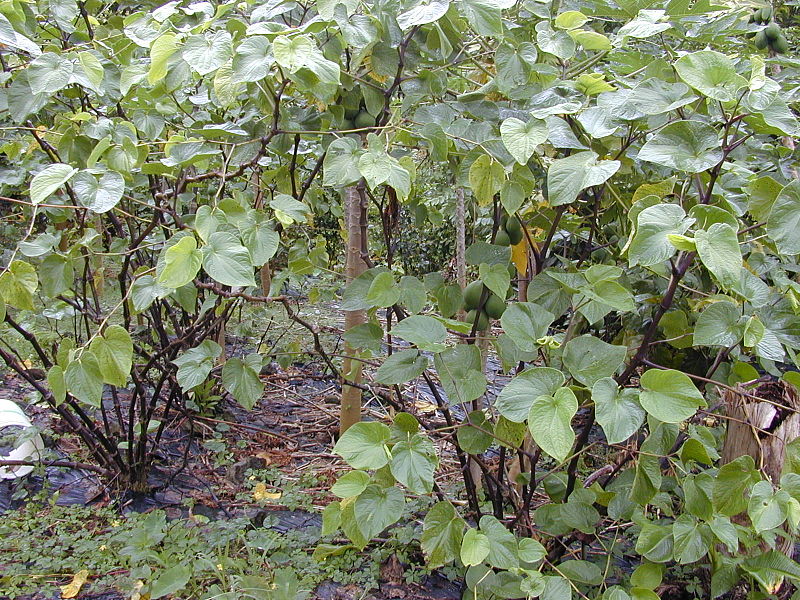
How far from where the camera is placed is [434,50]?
1344 millimetres

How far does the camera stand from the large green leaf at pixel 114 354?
1.16 metres

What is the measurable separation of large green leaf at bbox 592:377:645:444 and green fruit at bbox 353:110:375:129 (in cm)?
74

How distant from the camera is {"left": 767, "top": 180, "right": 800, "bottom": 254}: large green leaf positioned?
3.09 feet

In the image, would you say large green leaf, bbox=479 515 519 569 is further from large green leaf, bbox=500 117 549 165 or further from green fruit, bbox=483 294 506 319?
large green leaf, bbox=500 117 549 165

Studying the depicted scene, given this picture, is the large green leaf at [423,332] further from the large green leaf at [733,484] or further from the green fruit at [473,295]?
the large green leaf at [733,484]

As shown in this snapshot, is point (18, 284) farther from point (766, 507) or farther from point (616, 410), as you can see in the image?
point (766, 507)

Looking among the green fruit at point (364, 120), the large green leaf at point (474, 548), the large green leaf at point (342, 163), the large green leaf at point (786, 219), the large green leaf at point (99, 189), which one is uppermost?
the large green leaf at point (99, 189)

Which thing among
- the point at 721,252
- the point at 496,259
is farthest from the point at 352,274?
the point at 721,252

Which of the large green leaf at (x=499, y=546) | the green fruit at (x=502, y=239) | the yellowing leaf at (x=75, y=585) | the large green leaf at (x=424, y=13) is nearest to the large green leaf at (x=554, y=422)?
→ the large green leaf at (x=499, y=546)

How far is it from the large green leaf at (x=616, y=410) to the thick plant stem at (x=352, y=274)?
2.85ft

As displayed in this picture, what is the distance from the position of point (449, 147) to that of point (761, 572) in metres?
1.05

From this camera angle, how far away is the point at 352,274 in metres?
2.01

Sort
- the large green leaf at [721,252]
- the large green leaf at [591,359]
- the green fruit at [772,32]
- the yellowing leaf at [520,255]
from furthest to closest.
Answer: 1. the green fruit at [772,32]
2. the yellowing leaf at [520,255]
3. the large green leaf at [591,359]
4. the large green leaf at [721,252]

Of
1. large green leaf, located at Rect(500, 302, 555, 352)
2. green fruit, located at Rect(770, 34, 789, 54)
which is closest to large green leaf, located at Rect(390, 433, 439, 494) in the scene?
large green leaf, located at Rect(500, 302, 555, 352)
